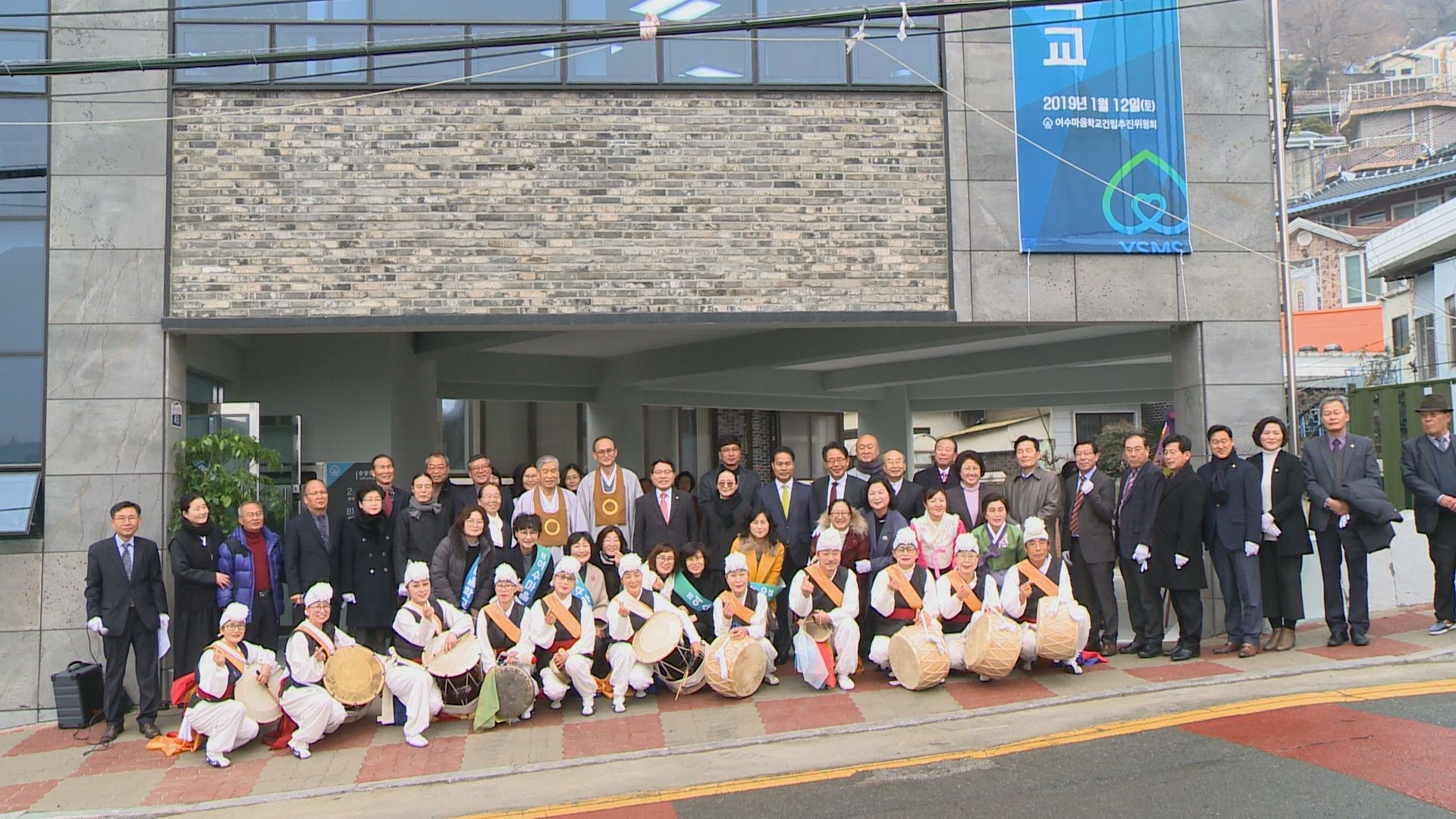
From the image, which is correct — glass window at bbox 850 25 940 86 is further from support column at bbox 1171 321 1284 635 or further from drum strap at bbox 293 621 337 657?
drum strap at bbox 293 621 337 657

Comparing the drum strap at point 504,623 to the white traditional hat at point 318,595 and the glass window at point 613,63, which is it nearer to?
the white traditional hat at point 318,595

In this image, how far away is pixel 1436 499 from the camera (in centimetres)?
961

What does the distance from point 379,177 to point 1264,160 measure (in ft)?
27.8

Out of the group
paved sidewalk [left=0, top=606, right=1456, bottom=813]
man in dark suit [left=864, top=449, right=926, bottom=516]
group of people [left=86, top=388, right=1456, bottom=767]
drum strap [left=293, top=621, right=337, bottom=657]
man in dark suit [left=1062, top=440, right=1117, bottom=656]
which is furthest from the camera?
man in dark suit [left=864, top=449, right=926, bottom=516]

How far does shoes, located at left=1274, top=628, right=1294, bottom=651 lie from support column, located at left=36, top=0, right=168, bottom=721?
9.60 m

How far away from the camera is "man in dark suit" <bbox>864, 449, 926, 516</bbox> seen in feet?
33.8

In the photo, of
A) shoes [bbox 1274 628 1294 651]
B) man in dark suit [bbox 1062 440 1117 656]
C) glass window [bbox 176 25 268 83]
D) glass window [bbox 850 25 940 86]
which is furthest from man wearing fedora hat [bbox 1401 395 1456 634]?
glass window [bbox 176 25 268 83]

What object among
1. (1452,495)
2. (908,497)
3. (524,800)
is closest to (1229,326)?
(1452,495)

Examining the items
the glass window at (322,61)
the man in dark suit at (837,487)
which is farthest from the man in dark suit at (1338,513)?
the glass window at (322,61)

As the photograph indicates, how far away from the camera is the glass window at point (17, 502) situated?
10008 mm

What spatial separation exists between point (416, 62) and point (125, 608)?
211 inches

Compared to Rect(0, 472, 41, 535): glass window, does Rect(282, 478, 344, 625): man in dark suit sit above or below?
below

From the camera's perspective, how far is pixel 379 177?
419 inches

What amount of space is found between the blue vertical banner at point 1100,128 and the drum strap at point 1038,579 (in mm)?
3407
